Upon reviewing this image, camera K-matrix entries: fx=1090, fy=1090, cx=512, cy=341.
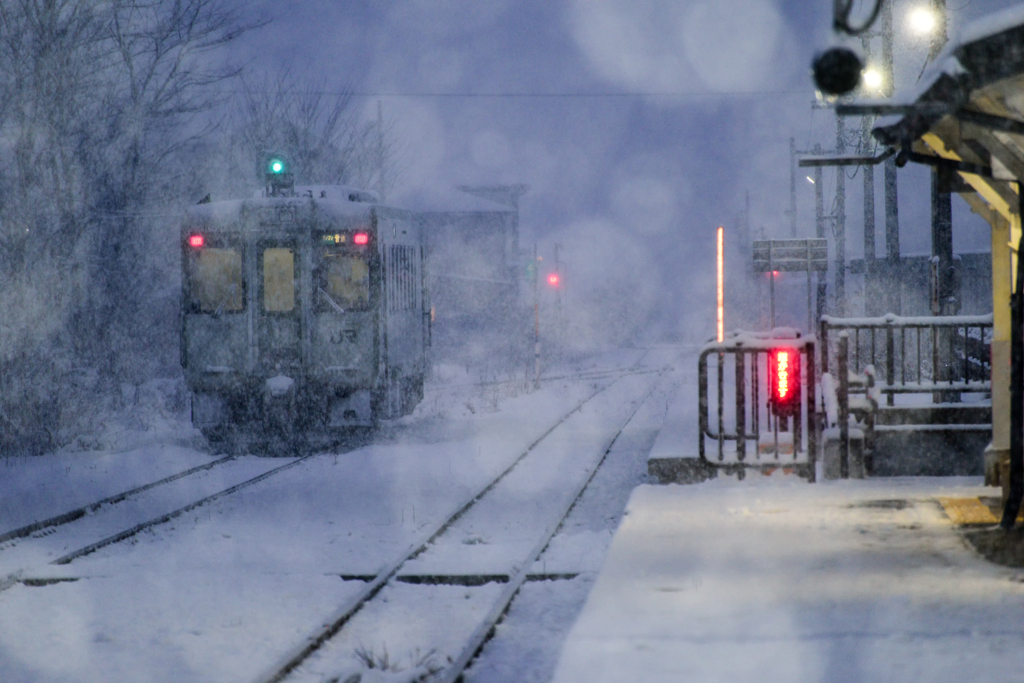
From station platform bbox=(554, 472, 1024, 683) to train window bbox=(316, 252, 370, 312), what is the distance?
7386mm

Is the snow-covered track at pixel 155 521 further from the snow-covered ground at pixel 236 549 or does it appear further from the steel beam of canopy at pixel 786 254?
the steel beam of canopy at pixel 786 254

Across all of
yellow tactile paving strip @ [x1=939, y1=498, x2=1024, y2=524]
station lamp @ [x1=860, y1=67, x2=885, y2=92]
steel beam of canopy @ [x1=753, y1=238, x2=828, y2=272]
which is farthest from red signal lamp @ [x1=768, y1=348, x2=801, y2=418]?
steel beam of canopy @ [x1=753, y1=238, x2=828, y2=272]

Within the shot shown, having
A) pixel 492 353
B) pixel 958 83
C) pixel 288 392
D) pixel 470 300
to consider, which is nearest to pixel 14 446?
pixel 288 392

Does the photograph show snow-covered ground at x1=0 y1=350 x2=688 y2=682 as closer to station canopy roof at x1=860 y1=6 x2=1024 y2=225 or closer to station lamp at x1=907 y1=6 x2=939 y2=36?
station canopy roof at x1=860 y1=6 x2=1024 y2=225

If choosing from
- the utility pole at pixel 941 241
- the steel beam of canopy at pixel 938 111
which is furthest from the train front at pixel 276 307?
the steel beam of canopy at pixel 938 111

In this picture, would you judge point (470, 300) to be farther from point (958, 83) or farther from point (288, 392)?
point (958, 83)

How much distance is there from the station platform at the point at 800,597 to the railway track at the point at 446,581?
658 millimetres

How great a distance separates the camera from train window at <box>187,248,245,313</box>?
48.2ft

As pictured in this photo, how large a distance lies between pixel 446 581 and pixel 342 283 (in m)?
8.10

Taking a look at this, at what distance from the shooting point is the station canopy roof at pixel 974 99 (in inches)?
205

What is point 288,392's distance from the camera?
14570 mm

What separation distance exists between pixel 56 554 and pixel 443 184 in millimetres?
54242

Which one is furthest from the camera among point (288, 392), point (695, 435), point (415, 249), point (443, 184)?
point (443, 184)

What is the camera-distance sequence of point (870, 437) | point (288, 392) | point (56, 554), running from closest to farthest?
point (56, 554) → point (870, 437) → point (288, 392)
